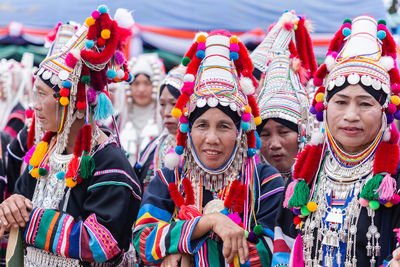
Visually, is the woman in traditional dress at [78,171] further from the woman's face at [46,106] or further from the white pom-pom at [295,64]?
the white pom-pom at [295,64]

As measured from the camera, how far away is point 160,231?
10.8 ft

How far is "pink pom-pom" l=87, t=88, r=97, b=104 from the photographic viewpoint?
397cm

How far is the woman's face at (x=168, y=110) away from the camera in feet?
17.2

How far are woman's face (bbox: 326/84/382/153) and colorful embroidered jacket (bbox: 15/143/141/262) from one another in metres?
1.43

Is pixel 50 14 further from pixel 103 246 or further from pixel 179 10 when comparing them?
pixel 103 246

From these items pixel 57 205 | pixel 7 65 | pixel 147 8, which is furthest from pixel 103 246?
pixel 147 8

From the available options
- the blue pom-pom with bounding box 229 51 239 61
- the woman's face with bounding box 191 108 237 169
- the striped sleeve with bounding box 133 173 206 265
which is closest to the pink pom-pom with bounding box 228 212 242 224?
the striped sleeve with bounding box 133 173 206 265

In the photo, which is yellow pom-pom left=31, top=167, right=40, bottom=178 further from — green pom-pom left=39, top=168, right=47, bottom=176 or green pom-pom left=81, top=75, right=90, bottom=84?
green pom-pom left=81, top=75, right=90, bottom=84

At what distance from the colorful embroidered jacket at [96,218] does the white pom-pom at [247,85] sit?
0.92 metres

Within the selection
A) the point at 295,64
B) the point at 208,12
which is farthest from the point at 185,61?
the point at 208,12

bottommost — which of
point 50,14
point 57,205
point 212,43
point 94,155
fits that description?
point 57,205

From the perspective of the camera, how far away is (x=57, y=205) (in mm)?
3777

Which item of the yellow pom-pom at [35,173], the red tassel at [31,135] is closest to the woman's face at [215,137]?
the yellow pom-pom at [35,173]

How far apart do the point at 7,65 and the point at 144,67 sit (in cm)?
206
